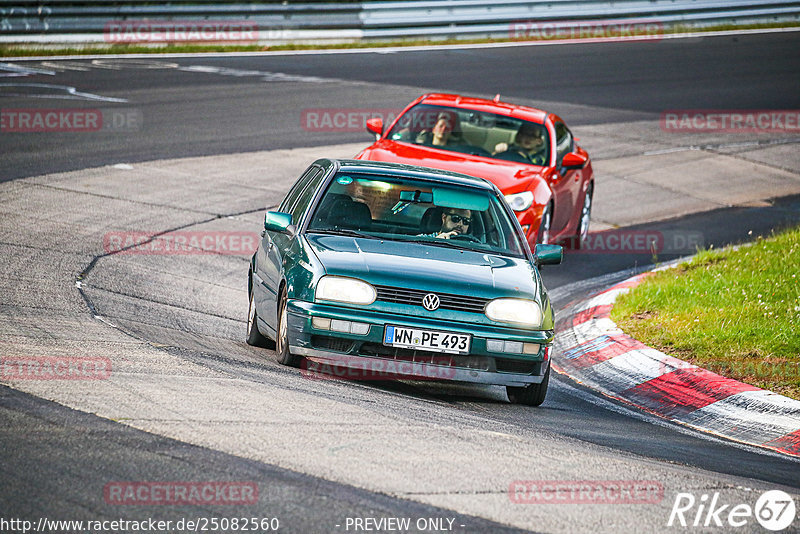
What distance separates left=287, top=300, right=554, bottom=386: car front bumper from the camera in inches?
276

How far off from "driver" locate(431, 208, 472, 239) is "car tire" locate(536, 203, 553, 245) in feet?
12.0

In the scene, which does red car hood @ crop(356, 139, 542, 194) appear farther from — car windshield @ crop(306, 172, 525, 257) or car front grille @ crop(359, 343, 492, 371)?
car front grille @ crop(359, 343, 492, 371)

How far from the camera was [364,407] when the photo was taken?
20.5 ft

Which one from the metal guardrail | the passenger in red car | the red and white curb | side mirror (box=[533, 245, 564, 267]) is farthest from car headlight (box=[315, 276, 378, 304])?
the metal guardrail

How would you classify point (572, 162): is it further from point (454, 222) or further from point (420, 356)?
point (420, 356)

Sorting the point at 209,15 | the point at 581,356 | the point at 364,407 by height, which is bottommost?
the point at 581,356

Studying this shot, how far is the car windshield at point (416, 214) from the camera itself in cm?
807

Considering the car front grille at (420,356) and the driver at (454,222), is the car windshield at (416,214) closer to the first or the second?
the driver at (454,222)

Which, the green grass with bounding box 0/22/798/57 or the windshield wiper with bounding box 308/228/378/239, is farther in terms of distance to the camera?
the green grass with bounding box 0/22/798/57

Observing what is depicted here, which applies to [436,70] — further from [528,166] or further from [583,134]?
[528,166]

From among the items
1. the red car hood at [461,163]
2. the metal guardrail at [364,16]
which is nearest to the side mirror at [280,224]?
the red car hood at [461,163]

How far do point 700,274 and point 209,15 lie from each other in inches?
734

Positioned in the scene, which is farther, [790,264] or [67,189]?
[67,189]

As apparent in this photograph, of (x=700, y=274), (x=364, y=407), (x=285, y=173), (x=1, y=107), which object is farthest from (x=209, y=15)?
(x=364, y=407)
